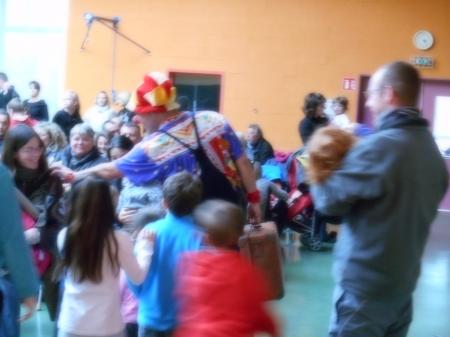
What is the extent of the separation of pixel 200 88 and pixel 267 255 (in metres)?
8.99

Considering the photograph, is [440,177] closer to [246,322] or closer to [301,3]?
[246,322]

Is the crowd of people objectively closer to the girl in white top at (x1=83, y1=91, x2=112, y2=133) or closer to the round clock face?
the girl in white top at (x1=83, y1=91, x2=112, y2=133)

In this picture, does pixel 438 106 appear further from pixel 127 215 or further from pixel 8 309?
pixel 8 309

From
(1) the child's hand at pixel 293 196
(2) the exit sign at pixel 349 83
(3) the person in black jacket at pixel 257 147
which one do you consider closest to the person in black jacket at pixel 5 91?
(3) the person in black jacket at pixel 257 147

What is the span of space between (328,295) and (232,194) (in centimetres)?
264

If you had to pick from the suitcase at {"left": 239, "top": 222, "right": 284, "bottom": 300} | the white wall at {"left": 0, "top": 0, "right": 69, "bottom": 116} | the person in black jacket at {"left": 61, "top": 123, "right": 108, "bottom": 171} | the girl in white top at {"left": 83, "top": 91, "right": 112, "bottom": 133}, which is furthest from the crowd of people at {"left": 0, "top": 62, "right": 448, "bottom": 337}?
the white wall at {"left": 0, "top": 0, "right": 69, "bottom": 116}

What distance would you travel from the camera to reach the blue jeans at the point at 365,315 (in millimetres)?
2477

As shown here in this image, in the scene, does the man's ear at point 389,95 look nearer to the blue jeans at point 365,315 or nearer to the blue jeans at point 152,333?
the blue jeans at point 365,315

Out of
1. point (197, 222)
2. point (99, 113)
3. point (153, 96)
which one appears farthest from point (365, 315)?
point (99, 113)

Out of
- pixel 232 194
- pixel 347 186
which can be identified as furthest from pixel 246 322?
pixel 232 194

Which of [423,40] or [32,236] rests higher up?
[423,40]

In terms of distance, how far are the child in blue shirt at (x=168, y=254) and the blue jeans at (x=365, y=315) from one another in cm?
71

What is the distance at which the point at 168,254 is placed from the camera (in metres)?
3.02

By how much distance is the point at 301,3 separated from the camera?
11.6m
